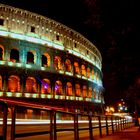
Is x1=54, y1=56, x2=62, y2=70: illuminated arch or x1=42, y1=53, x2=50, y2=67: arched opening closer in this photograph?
x1=42, y1=53, x2=50, y2=67: arched opening

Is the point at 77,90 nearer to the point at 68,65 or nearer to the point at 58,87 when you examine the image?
the point at 68,65

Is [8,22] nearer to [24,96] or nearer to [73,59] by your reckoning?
[24,96]

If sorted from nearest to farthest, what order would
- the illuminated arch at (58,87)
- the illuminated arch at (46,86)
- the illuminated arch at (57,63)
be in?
the illuminated arch at (46,86) → the illuminated arch at (58,87) → the illuminated arch at (57,63)

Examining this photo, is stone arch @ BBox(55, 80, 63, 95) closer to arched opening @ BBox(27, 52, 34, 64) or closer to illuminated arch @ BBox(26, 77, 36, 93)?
illuminated arch @ BBox(26, 77, 36, 93)

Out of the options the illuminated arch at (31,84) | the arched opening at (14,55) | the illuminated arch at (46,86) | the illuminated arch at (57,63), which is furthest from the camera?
the illuminated arch at (57,63)

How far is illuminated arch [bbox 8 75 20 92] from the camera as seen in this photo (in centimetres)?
2890

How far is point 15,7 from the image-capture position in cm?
3059

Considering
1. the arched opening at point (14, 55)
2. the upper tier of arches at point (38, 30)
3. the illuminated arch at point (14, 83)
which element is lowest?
the illuminated arch at point (14, 83)

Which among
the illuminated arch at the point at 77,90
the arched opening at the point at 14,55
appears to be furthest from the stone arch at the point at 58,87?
the arched opening at the point at 14,55

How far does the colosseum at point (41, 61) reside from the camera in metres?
28.9

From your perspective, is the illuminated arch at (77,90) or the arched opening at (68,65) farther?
the illuminated arch at (77,90)

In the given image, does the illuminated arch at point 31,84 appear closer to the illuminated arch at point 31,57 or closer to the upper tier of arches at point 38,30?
the illuminated arch at point 31,57

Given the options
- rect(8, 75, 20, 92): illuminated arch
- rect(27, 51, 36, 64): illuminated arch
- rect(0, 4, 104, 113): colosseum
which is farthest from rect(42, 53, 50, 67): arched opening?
rect(8, 75, 20, 92): illuminated arch

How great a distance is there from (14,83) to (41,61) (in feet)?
13.8
